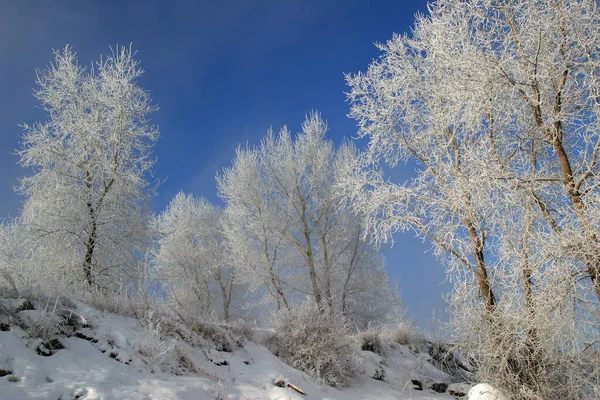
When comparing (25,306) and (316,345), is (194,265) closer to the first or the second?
(316,345)

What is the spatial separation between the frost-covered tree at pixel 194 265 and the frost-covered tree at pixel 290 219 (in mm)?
5383

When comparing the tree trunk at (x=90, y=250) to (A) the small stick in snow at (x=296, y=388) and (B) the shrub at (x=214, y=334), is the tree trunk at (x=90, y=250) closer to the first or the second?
(B) the shrub at (x=214, y=334)

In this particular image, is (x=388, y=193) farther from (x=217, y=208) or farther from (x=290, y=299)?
(x=217, y=208)

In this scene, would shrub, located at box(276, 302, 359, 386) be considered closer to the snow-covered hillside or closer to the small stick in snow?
the snow-covered hillside

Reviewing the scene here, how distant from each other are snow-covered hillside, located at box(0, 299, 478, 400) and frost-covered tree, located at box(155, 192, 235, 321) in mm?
14335

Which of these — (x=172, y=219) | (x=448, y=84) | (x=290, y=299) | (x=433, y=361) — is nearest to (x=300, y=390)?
(x=448, y=84)

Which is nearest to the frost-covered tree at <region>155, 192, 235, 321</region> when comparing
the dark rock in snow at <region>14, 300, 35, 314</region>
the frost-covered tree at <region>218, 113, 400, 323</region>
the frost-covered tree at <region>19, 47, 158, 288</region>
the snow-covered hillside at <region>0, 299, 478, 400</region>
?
the frost-covered tree at <region>218, 113, 400, 323</region>

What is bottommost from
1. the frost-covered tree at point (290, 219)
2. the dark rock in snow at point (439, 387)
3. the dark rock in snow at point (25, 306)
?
the dark rock in snow at point (439, 387)

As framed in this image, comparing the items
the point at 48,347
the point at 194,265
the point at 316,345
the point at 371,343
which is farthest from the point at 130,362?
the point at 194,265

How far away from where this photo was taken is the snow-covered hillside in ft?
14.7

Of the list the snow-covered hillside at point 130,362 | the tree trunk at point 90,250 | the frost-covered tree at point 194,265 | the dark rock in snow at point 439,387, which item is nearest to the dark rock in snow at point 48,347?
the snow-covered hillside at point 130,362

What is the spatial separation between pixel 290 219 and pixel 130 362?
11.4 metres

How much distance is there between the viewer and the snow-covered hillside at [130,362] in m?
4.49

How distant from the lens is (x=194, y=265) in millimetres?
22828
